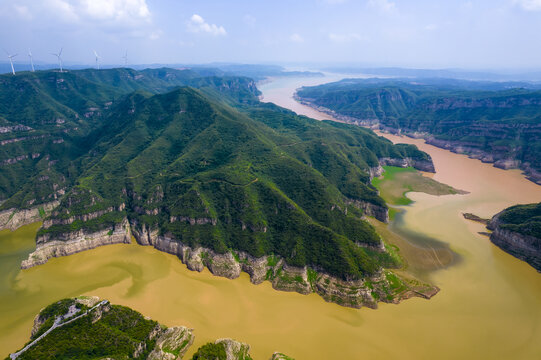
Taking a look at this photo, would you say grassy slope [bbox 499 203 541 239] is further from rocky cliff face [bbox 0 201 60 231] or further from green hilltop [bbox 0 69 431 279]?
rocky cliff face [bbox 0 201 60 231]

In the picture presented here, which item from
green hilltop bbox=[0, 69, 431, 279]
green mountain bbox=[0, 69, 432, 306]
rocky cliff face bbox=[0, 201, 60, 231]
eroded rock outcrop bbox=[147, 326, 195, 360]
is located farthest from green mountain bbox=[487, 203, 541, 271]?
rocky cliff face bbox=[0, 201, 60, 231]

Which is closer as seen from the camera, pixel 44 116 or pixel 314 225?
pixel 314 225

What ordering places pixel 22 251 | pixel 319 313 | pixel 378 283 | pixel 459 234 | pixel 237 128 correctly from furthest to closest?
pixel 237 128, pixel 459 234, pixel 22 251, pixel 378 283, pixel 319 313

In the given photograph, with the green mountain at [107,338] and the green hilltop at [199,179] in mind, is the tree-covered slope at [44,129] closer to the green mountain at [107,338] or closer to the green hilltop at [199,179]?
the green hilltop at [199,179]

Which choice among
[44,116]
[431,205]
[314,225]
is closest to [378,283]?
[314,225]

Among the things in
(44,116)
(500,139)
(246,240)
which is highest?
(44,116)

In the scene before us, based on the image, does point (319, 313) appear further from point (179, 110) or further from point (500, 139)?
point (500, 139)
